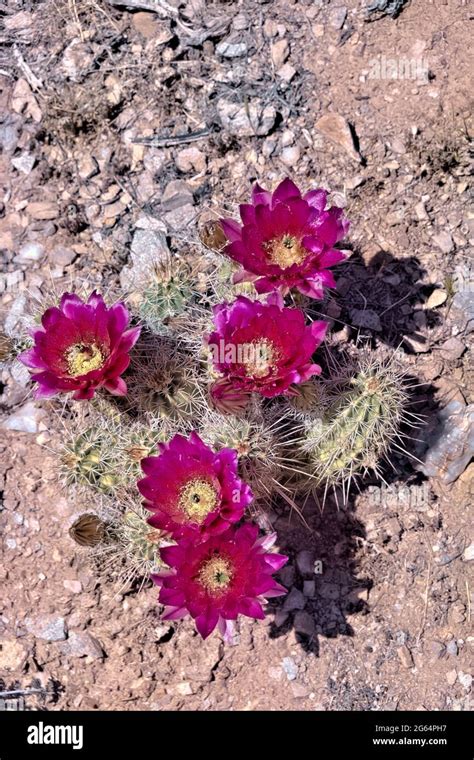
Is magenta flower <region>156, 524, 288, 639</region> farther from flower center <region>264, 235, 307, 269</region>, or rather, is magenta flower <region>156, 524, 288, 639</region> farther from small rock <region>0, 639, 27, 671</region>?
small rock <region>0, 639, 27, 671</region>

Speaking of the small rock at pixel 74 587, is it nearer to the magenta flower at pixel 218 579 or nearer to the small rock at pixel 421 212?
the magenta flower at pixel 218 579

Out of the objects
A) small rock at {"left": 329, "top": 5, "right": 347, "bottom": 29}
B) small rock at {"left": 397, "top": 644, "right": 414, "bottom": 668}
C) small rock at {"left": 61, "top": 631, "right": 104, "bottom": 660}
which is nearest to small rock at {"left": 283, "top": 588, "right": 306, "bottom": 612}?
small rock at {"left": 397, "top": 644, "right": 414, "bottom": 668}

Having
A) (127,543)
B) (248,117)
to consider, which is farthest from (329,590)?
(248,117)

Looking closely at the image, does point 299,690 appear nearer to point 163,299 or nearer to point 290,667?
point 290,667

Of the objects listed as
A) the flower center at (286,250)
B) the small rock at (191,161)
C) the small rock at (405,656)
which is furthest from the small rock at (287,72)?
the small rock at (405,656)

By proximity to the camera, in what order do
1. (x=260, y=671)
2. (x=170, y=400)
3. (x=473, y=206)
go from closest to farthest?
(x=170, y=400), (x=260, y=671), (x=473, y=206)

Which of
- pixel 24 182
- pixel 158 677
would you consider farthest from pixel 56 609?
pixel 24 182

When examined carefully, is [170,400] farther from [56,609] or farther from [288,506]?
[56,609]
